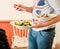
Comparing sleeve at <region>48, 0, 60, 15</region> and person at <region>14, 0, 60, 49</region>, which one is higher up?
sleeve at <region>48, 0, 60, 15</region>

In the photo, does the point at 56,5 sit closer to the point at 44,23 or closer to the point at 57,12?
the point at 57,12

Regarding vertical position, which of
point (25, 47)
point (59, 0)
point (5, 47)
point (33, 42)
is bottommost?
point (25, 47)

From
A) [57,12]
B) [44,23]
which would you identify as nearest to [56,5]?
[57,12]

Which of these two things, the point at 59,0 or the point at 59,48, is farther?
the point at 59,48

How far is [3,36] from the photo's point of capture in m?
1.56

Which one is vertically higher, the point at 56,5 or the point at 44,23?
the point at 56,5

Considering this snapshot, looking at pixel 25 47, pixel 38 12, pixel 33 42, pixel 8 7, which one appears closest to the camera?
pixel 38 12

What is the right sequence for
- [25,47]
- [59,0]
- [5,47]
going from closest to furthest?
[59,0] → [5,47] → [25,47]

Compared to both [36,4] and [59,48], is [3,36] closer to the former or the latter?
[36,4]

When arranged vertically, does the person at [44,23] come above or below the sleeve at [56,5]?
below

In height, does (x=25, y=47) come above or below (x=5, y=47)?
below

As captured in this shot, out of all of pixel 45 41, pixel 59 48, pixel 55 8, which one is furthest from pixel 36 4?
pixel 59 48

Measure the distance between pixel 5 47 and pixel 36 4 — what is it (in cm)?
63

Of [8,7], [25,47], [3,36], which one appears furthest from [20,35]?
[3,36]
